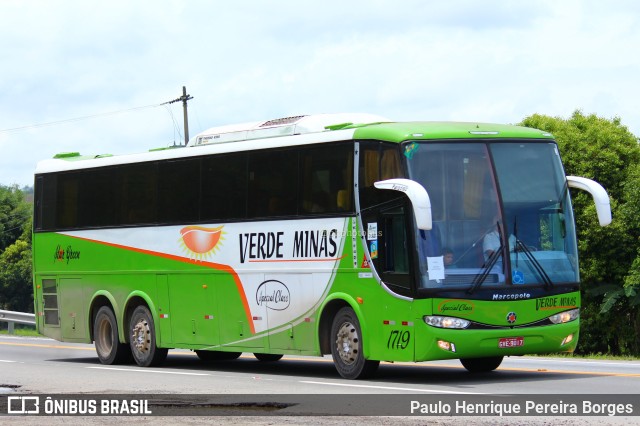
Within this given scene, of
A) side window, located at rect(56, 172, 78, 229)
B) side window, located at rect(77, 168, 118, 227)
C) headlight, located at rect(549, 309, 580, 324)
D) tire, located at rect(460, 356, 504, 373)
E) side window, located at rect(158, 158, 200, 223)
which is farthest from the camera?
side window, located at rect(56, 172, 78, 229)

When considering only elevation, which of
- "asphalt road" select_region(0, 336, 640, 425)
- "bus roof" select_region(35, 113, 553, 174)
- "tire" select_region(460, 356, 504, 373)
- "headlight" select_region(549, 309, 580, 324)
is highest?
"bus roof" select_region(35, 113, 553, 174)

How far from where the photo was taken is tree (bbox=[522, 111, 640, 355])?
48.9 m

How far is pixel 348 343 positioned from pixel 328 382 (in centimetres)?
69

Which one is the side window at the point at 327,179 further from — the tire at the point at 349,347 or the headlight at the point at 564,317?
the headlight at the point at 564,317

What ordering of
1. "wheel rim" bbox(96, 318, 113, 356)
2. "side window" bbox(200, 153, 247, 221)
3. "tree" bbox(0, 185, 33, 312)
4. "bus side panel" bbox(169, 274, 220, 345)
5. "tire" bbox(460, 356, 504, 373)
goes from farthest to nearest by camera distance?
"tree" bbox(0, 185, 33, 312) < "wheel rim" bbox(96, 318, 113, 356) < "bus side panel" bbox(169, 274, 220, 345) < "side window" bbox(200, 153, 247, 221) < "tire" bbox(460, 356, 504, 373)

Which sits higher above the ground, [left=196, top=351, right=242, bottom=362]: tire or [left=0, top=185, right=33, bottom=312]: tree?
[left=0, top=185, right=33, bottom=312]: tree

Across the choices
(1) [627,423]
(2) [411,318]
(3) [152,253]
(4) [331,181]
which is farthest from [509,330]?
(3) [152,253]

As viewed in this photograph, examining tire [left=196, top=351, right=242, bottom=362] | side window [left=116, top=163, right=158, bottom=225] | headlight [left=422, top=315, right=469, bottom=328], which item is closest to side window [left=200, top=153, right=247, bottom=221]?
side window [left=116, top=163, right=158, bottom=225]

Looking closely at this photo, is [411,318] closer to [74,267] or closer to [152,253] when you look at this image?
[152,253]

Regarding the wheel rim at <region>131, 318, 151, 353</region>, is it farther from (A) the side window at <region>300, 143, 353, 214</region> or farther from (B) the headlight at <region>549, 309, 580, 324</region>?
(B) the headlight at <region>549, 309, 580, 324</region>

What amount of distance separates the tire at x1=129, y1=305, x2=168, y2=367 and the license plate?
7591 millimetres

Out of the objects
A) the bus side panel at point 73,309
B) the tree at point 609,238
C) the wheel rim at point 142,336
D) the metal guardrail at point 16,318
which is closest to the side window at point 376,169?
the wheel rim at point 142,336

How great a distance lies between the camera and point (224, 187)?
831 inches

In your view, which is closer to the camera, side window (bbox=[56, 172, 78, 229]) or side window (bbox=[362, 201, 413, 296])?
side window (bbox=[362, 201, 413, 296])
